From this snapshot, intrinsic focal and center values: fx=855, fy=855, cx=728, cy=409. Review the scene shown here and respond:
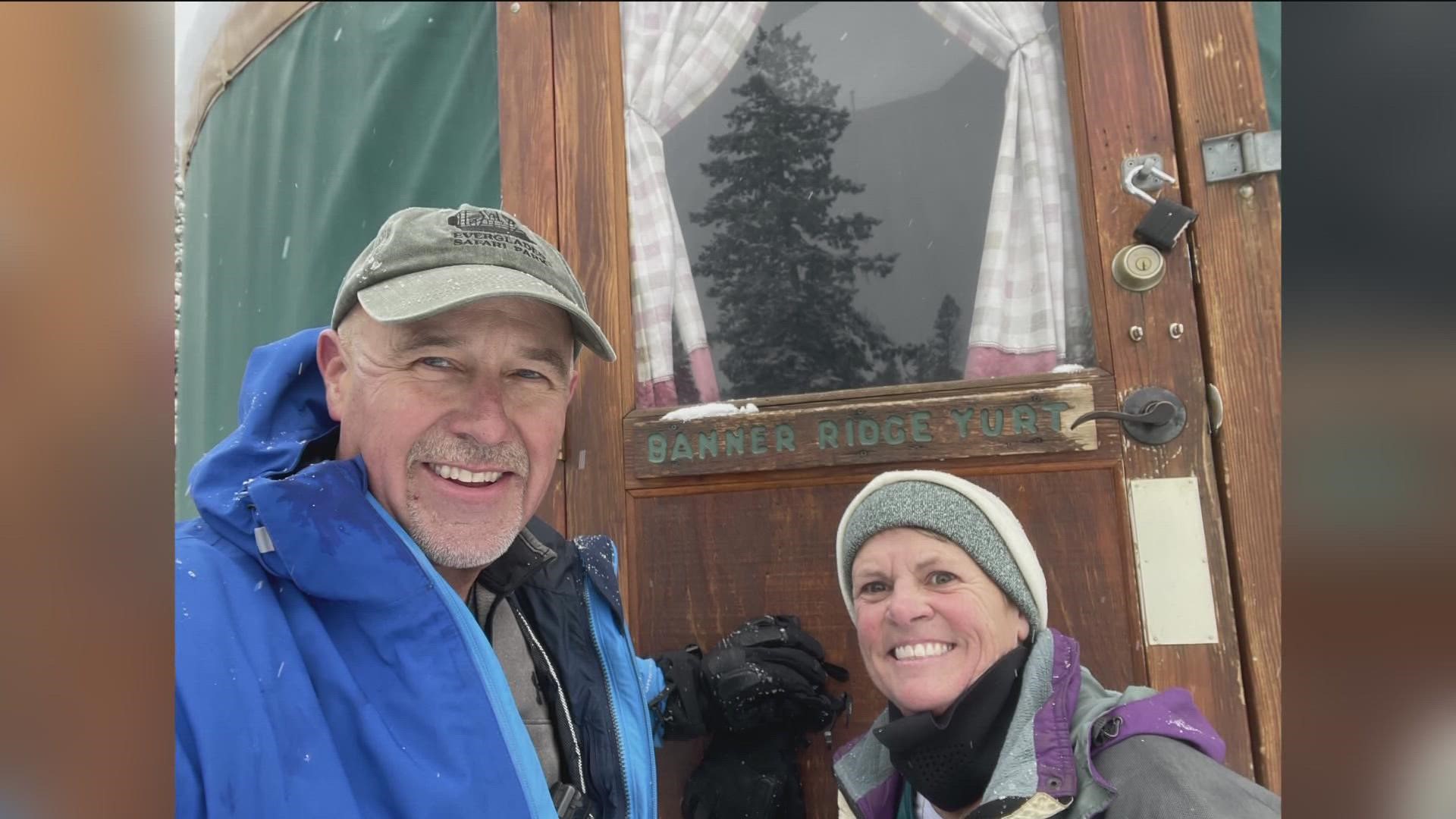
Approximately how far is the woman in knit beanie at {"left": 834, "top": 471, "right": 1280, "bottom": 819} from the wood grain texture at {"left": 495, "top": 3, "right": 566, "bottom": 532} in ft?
3.75

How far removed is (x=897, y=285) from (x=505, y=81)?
1.14 metres

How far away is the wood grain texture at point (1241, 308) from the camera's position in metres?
1.61

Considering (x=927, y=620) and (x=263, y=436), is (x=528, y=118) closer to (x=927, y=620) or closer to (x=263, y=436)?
(x=263, y=436)

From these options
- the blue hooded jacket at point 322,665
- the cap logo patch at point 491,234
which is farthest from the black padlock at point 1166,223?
the blue hooded jacket at point 322,665

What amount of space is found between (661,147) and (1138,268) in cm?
111

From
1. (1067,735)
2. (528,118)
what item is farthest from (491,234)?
(1067,735)

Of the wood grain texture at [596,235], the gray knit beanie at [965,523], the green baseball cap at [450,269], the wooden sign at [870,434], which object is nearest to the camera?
the green baseball cap at [450,269]

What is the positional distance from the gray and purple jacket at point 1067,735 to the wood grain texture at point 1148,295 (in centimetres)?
44

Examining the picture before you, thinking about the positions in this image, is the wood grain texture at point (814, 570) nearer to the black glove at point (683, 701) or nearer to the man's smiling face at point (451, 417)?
the black glove at point (683, 701)

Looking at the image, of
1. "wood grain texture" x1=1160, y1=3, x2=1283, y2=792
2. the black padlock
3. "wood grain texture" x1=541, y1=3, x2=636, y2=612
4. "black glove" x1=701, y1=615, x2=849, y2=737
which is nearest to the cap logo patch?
"wood grain texture" x1=541, y1=3, x2=636, y2=612

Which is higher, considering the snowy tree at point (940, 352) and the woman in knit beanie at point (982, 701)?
the snowy tree at point (940, 352)
